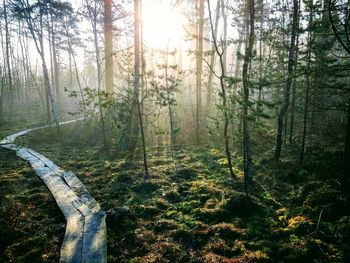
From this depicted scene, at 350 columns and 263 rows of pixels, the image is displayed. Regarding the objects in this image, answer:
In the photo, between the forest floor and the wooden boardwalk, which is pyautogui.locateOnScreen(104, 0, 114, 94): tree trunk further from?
the wooden boardwalk

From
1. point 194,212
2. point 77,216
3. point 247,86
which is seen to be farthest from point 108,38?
point 194,212

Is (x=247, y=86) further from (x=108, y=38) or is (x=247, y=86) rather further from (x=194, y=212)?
(x=108, y=38)

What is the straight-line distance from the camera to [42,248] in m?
6.35

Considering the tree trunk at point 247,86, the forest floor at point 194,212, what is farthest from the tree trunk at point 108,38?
the tree trunk at point 247,86

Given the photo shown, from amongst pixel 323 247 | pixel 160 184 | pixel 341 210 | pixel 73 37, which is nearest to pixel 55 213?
pixel 160 184

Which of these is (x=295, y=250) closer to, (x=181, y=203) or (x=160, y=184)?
(x=181, y=203)

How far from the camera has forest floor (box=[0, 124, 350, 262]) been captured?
240 inches

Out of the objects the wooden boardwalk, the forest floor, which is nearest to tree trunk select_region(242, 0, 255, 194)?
the forest floor

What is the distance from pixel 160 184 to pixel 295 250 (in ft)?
16.8

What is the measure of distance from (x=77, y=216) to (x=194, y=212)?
3.04m

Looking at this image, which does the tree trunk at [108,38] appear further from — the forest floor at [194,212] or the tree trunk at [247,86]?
the tree trunk at [247,86]

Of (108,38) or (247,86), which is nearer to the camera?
(247,86)

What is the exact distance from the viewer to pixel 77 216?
25.0 ft

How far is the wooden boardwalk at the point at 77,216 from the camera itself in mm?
5980
